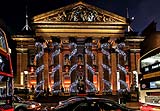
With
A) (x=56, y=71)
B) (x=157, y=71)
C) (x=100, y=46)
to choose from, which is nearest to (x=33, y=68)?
(x=56, y=71)

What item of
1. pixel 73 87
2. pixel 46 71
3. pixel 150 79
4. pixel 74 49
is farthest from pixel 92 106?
pixel 74 49

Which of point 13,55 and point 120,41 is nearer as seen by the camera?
point 120,41

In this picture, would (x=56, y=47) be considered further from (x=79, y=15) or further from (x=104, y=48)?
(x=104, y=48)

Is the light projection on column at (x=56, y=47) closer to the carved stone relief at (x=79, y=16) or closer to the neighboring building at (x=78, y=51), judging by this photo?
the neighboring building at (x=78, y=51)

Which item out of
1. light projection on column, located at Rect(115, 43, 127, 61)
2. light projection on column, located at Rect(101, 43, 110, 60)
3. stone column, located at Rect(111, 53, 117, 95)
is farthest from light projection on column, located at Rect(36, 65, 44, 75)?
light projection on column, located at Rect(115, 43, 127, 61)

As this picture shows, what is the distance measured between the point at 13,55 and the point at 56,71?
8392 mm

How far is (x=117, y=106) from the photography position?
44.5 feet

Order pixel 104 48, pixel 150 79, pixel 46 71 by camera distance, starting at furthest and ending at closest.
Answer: pixel 104 48
pixel 46 71
pixel 150 79

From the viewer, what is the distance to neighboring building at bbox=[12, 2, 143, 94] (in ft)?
176

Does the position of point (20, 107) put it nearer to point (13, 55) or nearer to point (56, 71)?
point (56, 71)

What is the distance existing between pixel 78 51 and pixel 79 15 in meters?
5.75

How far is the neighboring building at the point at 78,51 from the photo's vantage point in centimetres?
5378

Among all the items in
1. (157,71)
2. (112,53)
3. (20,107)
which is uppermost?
(112,53)

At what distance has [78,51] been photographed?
5578 centimetres
